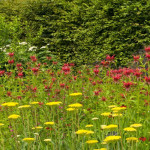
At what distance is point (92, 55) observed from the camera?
31.9 ft

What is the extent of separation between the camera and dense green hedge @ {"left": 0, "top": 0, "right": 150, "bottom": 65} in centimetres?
899

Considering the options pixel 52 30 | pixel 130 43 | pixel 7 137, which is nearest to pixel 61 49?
pixel 52 30

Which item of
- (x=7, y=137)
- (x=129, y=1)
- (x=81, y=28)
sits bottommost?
(x=7, y=137)

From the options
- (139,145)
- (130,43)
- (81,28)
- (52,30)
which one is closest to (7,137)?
(139,145)

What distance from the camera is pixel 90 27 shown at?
10047 millimetres

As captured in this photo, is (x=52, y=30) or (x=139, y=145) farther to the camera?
(x=52, y=30)

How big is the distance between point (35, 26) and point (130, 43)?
177 inches

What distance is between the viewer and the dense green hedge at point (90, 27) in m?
8.99

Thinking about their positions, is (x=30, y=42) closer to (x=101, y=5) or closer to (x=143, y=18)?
(x=101, y=5)

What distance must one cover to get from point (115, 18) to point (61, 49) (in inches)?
96.9

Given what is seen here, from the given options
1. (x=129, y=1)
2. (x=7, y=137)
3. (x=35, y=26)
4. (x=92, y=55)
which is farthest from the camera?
(x=35, y=26)

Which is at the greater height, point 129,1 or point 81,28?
point 129,1

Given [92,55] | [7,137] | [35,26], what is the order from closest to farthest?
[7,137] < [92,55] < [35,26]

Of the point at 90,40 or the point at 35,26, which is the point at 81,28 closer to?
the point at 90,40
